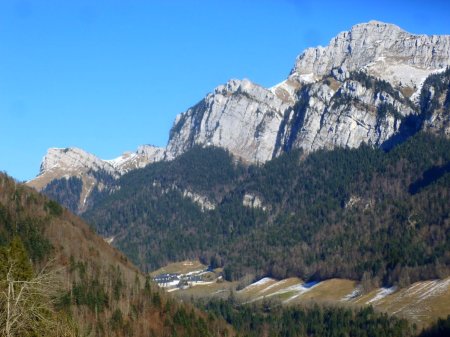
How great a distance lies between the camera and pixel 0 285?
41031 millimetres

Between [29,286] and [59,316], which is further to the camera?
[59,316]

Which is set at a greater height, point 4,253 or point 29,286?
point 4,253

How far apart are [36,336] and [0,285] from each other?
3.47 meters

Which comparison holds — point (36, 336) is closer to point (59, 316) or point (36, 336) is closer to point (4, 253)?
point (59, 316)

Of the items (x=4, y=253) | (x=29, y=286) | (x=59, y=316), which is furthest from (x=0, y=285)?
(x=4, y=253)

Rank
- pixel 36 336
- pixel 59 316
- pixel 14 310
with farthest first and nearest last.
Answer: pixel 59 316 → pixel 36 336 → pixel 14 310

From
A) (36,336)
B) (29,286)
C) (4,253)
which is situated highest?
(4,253)

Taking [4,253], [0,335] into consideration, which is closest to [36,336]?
[0,335]

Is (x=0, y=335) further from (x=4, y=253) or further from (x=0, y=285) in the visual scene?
(x=4, y=253)

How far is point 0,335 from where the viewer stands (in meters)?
39.0

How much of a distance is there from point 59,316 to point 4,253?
32440 millimetres

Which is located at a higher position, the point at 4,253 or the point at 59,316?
the point at 4,253

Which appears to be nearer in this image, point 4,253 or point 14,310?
point 14,310

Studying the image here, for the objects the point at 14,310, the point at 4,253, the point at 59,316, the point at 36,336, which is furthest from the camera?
the point at 4,253
